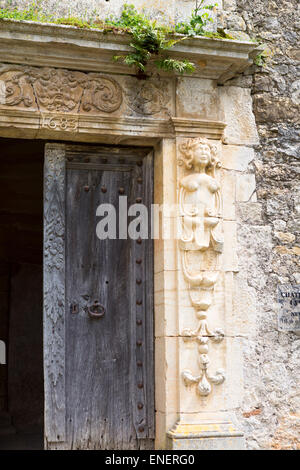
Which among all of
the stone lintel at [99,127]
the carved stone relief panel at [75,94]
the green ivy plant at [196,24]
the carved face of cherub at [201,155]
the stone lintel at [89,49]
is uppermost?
the green ivy plant at [196,24]

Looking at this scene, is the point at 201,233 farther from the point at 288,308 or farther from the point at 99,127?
the point at 99,127

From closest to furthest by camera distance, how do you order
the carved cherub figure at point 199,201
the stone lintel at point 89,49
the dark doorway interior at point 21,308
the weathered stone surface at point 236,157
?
1. the stone lintel at point 89,49
2. the carved cherub figure at point 199,201
3. the weathered stone surface at point 236,157
4. the dark doorway interior at point 21,308

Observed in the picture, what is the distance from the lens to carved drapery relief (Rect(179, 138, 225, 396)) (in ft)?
11.9

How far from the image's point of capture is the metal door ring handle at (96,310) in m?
3.80

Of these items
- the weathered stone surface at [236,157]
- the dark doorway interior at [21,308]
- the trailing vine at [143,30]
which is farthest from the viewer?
the dark doorway interior at [21,308]

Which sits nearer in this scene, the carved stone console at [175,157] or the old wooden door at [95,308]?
the carved stone console at [175,157]

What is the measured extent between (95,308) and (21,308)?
3.61m

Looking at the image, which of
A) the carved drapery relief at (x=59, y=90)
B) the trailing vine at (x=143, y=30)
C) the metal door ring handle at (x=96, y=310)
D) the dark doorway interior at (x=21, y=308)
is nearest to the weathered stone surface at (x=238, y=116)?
the trailing vine at (x=143, y=30)

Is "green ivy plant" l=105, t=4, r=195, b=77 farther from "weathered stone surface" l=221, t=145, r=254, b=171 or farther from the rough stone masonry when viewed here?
"weathered stone surface" l=221, t=145, r=254, b=171

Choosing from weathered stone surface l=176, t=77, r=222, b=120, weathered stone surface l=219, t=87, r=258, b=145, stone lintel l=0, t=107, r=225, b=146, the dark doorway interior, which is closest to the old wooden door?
stone lintel l=0, t=107, r=225, b=146

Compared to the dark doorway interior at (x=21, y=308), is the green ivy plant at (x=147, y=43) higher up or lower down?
higher up

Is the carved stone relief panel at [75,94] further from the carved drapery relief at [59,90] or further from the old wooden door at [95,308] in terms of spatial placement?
the old wooden door at [95,308]

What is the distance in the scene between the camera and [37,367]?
718cm

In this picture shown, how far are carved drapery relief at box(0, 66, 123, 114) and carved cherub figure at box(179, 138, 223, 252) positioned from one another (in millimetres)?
550
